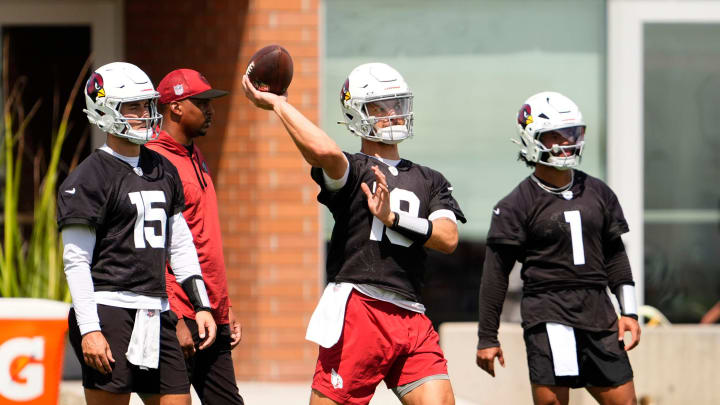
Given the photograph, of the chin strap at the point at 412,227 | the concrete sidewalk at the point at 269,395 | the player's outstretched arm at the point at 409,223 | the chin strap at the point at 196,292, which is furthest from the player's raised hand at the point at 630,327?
the concrete sidewalk at the point at 269,395

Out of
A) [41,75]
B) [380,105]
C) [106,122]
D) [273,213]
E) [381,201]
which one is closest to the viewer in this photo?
[381,201]

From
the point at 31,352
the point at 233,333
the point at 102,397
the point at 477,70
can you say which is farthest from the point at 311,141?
the point at 477,70

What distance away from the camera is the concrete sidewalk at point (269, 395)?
771 cm

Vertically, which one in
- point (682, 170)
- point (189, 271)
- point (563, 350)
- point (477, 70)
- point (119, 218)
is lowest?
point (563, 350)

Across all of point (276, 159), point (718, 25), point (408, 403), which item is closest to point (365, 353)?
point (408, 403)

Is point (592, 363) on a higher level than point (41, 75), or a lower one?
lower

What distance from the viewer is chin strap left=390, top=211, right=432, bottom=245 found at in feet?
15.5

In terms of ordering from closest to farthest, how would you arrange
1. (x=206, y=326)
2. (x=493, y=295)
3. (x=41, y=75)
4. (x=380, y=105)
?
(x=380, y=105)
(x=206, y=326)
(x=493, y=295)
(x=41, y=75)

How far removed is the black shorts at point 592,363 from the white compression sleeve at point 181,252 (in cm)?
162

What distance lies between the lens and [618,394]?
5.36 meters

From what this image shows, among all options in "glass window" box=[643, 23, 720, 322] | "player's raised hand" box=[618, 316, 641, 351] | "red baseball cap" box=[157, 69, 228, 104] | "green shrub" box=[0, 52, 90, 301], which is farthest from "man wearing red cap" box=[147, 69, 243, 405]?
"glass window" box=[643, 23, 720, 322]

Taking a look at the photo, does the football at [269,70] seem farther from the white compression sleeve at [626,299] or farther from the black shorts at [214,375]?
the white compression sleeve at [626,299]

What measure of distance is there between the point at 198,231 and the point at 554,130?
1717mm

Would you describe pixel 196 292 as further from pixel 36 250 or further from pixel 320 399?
pixel 36 250
